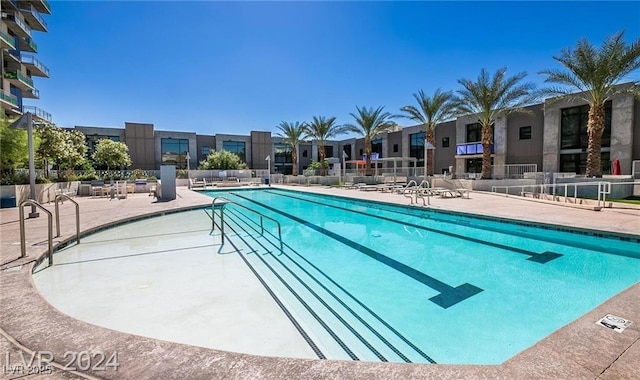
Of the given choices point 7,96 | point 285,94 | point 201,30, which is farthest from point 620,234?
point 7,96

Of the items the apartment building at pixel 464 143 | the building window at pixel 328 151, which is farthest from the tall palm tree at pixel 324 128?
the building window at pixel 328 151

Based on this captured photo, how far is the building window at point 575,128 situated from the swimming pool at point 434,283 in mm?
18194

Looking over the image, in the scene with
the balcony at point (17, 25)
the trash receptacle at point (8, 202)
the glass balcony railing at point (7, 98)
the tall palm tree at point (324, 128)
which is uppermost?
the balcony at point (17, 25)

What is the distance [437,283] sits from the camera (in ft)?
15.3

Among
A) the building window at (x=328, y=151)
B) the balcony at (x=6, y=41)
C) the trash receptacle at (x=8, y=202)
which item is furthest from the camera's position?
the building window at (x=328, y=151)

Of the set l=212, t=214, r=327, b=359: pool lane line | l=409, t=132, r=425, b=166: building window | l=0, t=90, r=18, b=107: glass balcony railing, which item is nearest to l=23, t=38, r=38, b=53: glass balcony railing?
l=0, t=90, r=18, b=107: glass balcony railing

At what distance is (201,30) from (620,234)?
17.0m

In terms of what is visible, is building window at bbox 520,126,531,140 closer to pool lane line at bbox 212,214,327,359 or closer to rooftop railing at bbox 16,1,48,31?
pool lane line at bbox 212,214,327,359

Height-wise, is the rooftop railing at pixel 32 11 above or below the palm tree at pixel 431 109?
above

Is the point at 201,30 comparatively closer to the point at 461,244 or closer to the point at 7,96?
the point at 461,244

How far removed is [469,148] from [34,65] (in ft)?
136

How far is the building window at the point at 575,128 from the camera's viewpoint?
20438 millimetres

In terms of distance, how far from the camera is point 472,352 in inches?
117

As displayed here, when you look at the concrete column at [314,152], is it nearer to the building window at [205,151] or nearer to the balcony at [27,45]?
the building window at [205,151]
